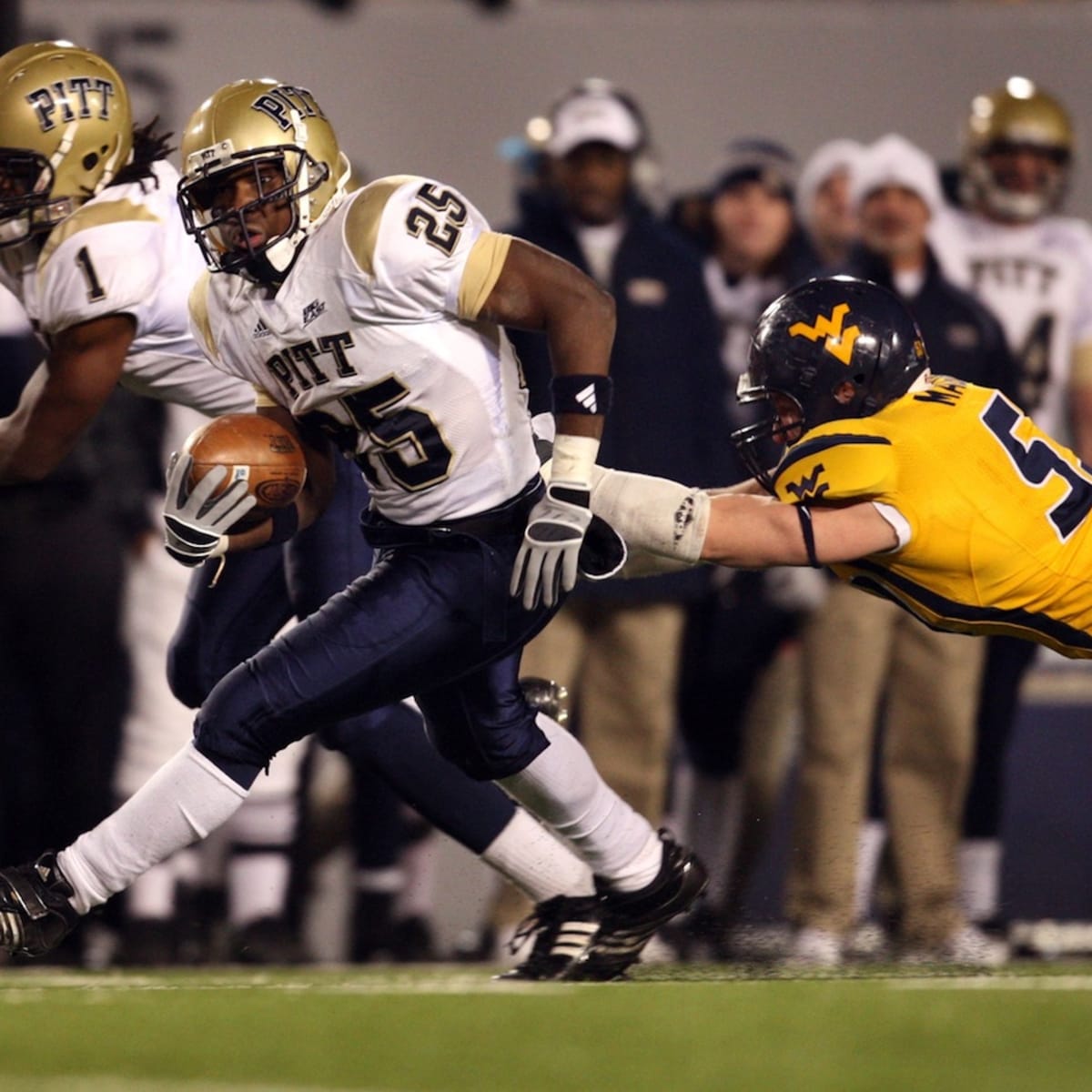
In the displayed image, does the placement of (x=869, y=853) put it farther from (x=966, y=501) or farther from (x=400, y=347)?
(x=400, y=347)

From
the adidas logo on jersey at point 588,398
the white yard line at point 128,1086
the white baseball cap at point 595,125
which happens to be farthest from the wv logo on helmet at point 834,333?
the white baseball cap at point 595,125

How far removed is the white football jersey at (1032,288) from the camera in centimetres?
618

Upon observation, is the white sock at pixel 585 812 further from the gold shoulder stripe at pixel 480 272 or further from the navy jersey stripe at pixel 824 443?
Answer: the gold shoulder stripe at pixel 480 272

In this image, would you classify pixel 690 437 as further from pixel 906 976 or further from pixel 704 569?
pixel 906 976

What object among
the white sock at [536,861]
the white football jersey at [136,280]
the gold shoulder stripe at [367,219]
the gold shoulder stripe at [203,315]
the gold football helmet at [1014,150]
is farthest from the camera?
the gold football helmet at [1014,150]

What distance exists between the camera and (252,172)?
13.5 feet

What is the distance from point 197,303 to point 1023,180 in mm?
2800

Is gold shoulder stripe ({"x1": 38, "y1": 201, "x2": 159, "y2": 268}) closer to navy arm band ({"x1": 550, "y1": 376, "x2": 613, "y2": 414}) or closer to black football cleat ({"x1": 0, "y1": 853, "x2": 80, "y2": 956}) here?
navy arm band ({"x1": 550, "y1": 376, "x2": 613, "y2": 414})

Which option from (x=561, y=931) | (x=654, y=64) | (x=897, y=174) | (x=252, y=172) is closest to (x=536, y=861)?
(x=561, y=931)

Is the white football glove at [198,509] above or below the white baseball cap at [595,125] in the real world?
below

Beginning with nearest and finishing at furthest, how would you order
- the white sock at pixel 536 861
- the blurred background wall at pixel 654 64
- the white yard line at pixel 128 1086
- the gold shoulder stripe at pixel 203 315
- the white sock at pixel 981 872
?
1. the white yard line at pixel 128 1086
2. the gold shoulder stripe at pixel 203 315
3. the white sock at pixel 536 861
4. the white sock at pixel 981 872
5. the blurred background wall at pixel 654 64

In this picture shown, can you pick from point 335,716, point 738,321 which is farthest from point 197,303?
point 738,321

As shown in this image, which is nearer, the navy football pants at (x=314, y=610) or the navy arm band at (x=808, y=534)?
the navy arm band at (x=808, y=534)

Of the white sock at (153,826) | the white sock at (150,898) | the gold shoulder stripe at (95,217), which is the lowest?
the white sock at (150,898)
